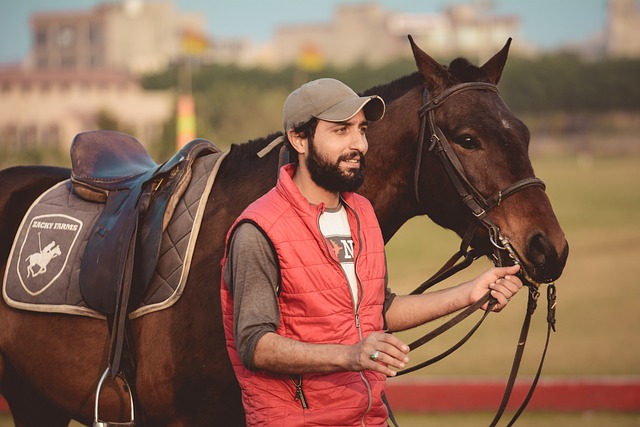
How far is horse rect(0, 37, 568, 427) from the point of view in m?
3.35

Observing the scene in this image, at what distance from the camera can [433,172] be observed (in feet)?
11.9

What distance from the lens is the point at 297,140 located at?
9.96ft

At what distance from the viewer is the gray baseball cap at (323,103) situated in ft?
9.60

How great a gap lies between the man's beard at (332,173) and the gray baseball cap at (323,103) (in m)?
0.10

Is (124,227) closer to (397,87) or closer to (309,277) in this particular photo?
(309,277)

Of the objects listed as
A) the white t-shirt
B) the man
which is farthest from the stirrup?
the white t-shirt

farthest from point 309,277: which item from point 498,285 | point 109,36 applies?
point 109,36

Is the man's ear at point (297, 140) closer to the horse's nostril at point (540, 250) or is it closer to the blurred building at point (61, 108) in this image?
the horse's nostril at point (540, 250)

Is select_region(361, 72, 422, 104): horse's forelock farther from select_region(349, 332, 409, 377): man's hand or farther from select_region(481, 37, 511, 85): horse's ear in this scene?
select_region(349, 332, 409, 377): man's hand

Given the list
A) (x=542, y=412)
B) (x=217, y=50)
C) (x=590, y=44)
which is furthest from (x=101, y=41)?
(x=542, y=412)

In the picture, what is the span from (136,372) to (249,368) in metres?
1.06

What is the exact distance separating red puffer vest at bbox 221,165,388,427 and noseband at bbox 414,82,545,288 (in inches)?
25.1

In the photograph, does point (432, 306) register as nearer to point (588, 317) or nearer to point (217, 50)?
point (588, 317)

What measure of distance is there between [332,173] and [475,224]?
795mm
